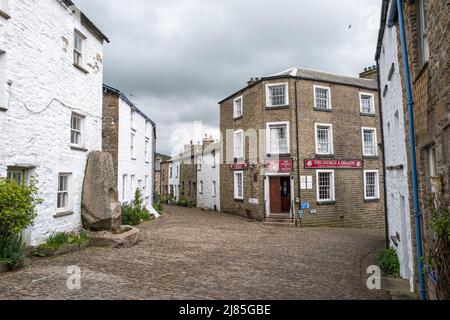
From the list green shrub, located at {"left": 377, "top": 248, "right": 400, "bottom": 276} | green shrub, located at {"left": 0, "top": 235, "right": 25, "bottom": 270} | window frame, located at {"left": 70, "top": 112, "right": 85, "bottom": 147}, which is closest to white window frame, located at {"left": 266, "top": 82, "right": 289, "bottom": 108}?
window frame, located at {"left": 70, "top": 112, "right": 85, "bottom": 147}

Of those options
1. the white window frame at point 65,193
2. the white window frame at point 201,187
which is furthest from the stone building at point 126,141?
the white window frame at point 201,187

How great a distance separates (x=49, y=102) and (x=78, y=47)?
324 centimetres

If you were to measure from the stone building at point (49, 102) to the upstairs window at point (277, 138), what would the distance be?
1040 cm

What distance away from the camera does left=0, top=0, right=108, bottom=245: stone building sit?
8.43 m

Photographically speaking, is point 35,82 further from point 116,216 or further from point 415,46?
point 415,46

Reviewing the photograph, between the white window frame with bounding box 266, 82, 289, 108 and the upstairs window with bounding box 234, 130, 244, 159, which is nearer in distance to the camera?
the white window frame with bounding box 266, 82, 289, 108

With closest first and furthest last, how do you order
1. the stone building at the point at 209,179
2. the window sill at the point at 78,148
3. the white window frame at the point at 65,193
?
the white window frame at the point at 65,193, the window sill at the point at 78,148, the stone building at the point at 209,179

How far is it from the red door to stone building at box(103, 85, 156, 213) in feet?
27.0

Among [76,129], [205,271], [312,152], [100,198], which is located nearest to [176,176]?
[312,152]

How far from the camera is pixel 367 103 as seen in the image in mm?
21281

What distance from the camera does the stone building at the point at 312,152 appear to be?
61.9ft

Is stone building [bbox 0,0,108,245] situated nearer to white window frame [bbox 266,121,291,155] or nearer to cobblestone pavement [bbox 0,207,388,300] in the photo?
cobblestone pavement [bbox 0,207,388,300]

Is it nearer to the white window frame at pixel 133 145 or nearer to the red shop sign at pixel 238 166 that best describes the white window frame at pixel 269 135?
the red shop sign at pixel 238 166

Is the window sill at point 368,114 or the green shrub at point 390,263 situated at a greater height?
the window sill at point 368,114
